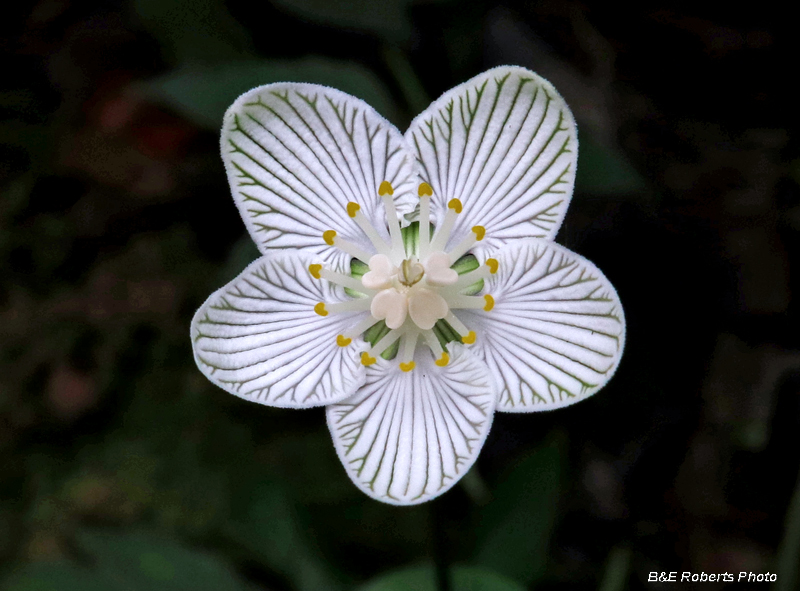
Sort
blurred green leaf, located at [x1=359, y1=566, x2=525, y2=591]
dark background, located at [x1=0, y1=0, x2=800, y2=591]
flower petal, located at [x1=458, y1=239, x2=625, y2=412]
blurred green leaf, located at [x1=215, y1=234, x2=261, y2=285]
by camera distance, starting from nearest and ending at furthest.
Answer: flower petal, located at [x1=458, y1=239, x2=625, y2=412] → blurred green leaf, located at [x1=215, y1=234, x2=261, y2=285] → blurred green leaf, located at [x1=359, y1=566, x2=525, y2=591] → dark background, located at [x1=0, y1=0, x2=800, y2=591]

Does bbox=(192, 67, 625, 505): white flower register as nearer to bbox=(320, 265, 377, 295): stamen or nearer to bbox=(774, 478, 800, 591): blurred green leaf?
bbox=(320, 265, 377, 295): stamen

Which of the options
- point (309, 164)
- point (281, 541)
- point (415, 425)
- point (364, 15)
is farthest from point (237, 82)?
point (281, 541)

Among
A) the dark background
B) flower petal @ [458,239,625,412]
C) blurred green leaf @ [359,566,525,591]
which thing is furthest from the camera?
the dark background

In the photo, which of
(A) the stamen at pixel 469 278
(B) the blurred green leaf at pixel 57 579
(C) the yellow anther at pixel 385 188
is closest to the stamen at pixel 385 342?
(A) the stamen at pixel 469 278

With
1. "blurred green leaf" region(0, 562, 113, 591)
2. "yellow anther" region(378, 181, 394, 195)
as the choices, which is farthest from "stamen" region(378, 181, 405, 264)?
"blurred green leaf" region(0, 562, 113, 591)

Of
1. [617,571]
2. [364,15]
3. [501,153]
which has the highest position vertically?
[364,15]

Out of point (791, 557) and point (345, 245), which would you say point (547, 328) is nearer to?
point (345, 245)
